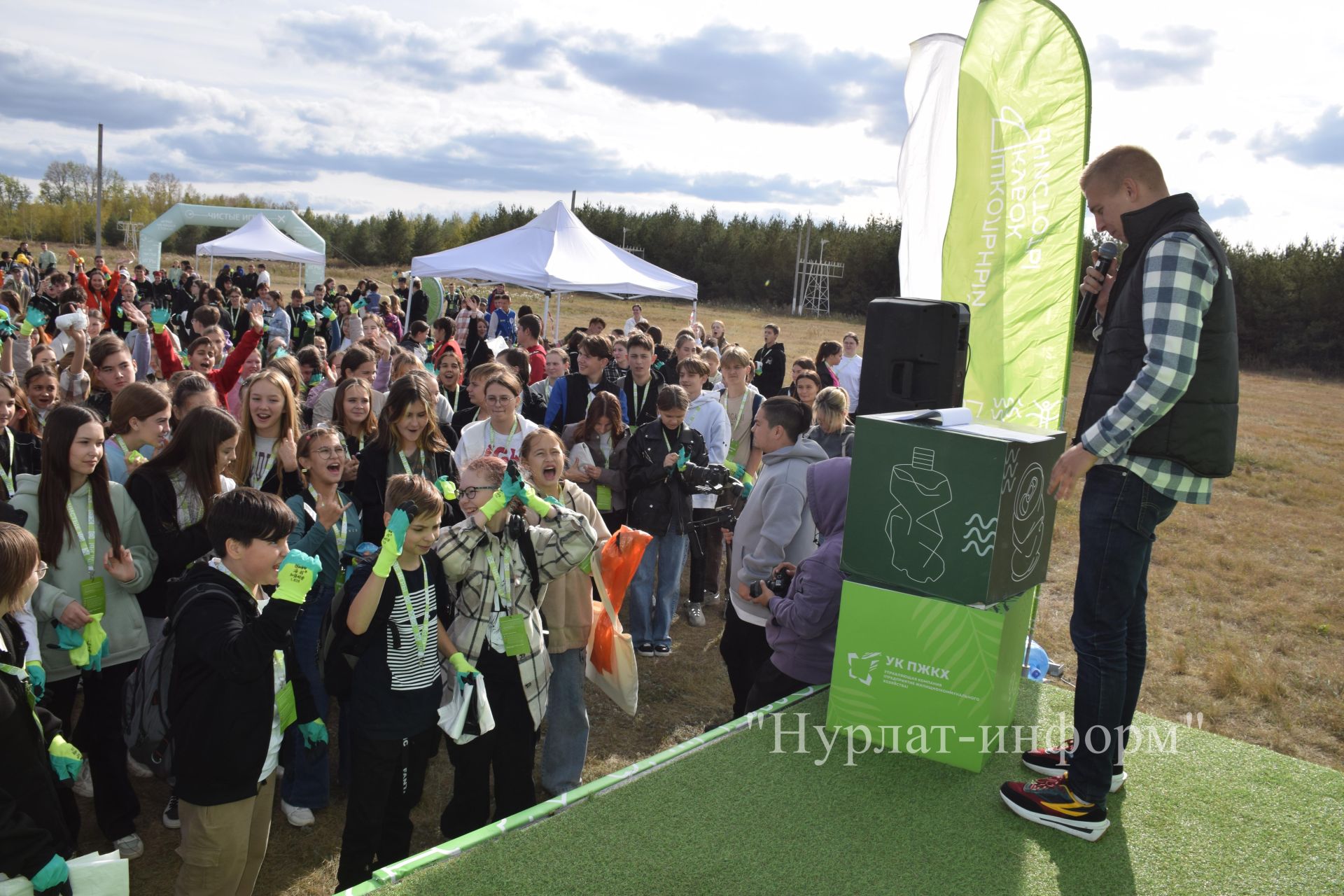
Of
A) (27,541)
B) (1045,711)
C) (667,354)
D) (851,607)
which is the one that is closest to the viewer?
(27,541)

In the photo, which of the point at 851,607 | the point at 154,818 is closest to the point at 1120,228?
the point at 851,607

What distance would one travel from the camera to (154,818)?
145 inches

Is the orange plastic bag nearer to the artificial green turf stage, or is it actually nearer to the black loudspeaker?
the artificial green turf stage

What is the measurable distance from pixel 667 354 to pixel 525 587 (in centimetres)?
809

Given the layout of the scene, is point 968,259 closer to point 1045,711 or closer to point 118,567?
point 1045,711

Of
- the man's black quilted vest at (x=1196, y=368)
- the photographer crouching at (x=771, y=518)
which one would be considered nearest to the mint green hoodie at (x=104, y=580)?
the photographer crouching at (x=771, y=518)

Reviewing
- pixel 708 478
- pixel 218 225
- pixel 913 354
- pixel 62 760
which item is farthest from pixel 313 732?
pixel 218 225

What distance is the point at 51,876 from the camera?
2039 millimetres

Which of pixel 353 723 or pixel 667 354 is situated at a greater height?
pixel 667 354

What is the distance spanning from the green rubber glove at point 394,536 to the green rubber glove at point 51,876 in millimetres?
1060

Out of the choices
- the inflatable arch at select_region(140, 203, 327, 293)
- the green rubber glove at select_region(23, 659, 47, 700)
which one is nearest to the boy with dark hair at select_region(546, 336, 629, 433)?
the green rubber glove at select_region(23, 659, 47, 700)

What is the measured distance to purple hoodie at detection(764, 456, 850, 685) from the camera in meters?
3.16

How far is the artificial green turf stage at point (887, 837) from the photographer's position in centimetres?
220

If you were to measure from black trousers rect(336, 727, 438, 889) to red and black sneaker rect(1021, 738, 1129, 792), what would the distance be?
2.05 m
